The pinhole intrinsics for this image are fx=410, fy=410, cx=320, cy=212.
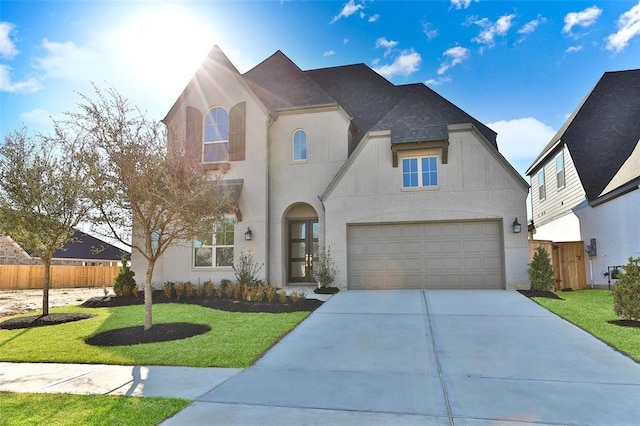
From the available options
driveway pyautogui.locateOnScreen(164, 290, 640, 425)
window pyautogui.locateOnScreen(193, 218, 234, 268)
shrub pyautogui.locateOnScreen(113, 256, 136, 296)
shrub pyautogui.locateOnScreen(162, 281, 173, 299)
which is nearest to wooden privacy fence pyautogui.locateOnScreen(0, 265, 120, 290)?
shrub pyautogui.locateOnScreen(113, 256, 136, 296)

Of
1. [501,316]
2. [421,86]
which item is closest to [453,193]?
[501,316]

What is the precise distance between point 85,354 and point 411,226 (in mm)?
10216

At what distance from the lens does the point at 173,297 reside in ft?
46.0

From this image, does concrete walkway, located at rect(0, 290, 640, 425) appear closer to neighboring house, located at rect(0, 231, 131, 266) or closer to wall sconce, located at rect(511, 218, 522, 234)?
wall sconce, located at rect(511, 218, 522, 234)

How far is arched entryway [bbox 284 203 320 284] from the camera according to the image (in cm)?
1568

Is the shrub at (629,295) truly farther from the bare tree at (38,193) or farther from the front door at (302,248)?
the bare tree at (38,193)

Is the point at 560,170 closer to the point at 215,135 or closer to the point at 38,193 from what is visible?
the point at 215,135

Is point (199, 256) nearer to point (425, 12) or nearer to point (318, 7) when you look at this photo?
point (318, 7)

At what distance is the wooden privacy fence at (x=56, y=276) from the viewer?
1047 inches

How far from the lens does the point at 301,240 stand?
1586 cm

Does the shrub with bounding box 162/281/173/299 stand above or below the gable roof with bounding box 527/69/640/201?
below

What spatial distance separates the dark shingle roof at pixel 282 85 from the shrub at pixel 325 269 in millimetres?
5783

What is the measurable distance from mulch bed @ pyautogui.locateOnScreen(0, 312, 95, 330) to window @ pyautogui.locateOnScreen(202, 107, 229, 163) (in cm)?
727

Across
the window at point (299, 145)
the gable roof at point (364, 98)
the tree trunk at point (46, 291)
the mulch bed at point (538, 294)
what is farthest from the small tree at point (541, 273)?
the tree trunk at point (46, 291)
